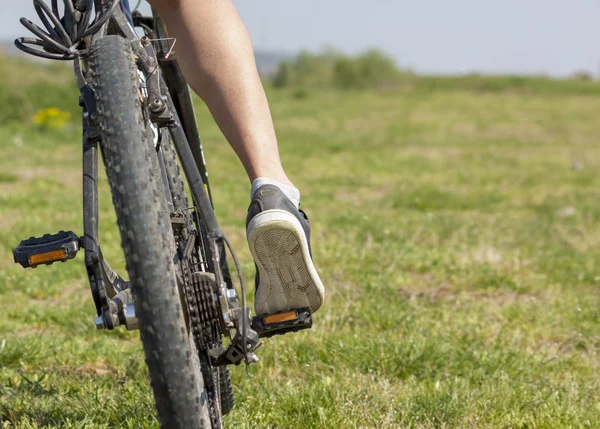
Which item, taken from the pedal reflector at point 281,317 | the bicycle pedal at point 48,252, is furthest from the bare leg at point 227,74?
the bicycle pedal at point 48,252

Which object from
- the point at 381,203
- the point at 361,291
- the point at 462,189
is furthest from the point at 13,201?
the point at 462,189

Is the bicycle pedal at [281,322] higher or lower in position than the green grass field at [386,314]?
higher

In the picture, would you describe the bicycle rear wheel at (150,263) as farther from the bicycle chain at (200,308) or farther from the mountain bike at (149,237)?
the bicycle chain at (200,308)

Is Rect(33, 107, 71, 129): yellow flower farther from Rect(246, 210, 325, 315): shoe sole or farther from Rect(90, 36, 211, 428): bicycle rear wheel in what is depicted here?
Rect(90, 36, 211, 428): bicycle rear wheel

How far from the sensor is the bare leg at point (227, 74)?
1908 millimetres

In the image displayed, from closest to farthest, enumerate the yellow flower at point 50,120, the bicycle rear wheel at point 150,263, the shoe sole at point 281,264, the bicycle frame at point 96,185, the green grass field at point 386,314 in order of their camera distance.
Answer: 1. the bicycle rear wheel at point 150,263
2. the bicycle frame at point 96,185
3. the shoe sole at point 281,264
4. the green grass field at point 386,314
5. the yellow flower at point 50,120

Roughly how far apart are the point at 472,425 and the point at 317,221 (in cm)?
338

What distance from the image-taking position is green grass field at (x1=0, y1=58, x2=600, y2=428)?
241cm

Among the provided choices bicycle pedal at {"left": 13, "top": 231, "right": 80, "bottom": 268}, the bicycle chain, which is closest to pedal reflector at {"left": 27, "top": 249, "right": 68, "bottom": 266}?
bicycle pedal at {"left": 13, "top": 231, "right": 80, "bottom": 268}

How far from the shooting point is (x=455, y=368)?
289 centimetres

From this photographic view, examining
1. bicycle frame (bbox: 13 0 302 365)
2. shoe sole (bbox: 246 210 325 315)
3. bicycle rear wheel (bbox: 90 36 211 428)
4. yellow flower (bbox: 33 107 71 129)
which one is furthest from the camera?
yellow flower (bbox: 33 107 71 129)

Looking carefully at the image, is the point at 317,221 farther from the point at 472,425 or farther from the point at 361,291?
the point at 472,425

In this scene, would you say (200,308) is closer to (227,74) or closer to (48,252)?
(48,252)

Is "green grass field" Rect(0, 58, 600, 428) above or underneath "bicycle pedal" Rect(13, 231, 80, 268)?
underneath
